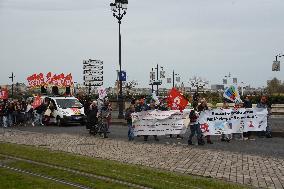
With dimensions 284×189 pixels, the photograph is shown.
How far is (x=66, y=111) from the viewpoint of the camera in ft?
106

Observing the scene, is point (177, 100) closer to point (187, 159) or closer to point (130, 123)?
point (130, 123)

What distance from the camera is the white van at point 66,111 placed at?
32.0m

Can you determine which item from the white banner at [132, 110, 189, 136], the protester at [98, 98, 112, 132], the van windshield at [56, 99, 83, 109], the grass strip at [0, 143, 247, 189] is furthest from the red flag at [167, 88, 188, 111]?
the van windshield at [56, 99, 83, 109]

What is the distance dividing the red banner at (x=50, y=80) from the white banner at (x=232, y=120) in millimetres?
20625

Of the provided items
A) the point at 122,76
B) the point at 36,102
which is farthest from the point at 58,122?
the point at 122,76

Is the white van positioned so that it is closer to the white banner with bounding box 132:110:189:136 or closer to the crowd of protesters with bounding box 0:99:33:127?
the crowd of protesters with bounding box 0:99:33:127

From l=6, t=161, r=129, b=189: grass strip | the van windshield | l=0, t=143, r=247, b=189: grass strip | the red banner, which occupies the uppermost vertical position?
the red banner

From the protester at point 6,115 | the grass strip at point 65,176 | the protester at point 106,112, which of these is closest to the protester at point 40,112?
the protester at point 6,115

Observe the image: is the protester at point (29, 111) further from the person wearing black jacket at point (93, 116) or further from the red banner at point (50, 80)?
the person wearing black jacket at point (93, 116)

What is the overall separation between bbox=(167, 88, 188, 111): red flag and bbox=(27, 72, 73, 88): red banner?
19030 mm

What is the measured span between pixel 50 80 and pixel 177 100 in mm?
21290

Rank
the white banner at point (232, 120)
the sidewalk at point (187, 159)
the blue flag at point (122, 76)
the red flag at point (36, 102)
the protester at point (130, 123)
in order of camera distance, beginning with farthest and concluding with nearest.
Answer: the blue flag at point (122, 76), the red flag at point (36, 102), the protester at point (130, 123), the white banner at point (232, 120), the sidewalk at point (187, 159)

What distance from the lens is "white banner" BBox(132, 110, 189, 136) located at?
21.7 metres

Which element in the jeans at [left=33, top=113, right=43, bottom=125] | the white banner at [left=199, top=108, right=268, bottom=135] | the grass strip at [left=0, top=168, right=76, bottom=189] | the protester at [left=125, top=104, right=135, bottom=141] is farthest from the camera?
the jeans at [left=33, top=113, right=43, bottom=125]
